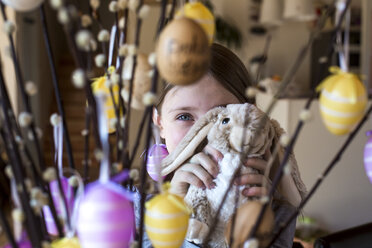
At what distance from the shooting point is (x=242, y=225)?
0.31m

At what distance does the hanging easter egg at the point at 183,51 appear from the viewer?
26 cm

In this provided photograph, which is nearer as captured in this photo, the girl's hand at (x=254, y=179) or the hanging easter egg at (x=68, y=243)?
the hanging easter egg at (x=68, y=243)

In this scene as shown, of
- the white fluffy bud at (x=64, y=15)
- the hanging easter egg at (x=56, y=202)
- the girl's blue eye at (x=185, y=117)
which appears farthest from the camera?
the girl's blue eye at (x=185, y=117)

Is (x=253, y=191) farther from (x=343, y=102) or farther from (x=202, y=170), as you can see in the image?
(x=343, y=102)

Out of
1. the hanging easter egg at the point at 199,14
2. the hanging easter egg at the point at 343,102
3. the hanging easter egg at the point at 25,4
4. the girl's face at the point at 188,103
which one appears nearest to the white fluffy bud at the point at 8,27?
the hanging easter egg at the point at 25,4

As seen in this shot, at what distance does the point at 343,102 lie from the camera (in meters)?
0.28

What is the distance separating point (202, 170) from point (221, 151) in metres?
0.04

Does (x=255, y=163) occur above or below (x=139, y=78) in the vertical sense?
below

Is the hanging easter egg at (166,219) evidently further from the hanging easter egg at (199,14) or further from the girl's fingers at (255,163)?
the girl's fingers at (255,163)

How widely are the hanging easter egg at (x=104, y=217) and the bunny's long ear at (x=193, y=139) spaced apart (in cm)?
31

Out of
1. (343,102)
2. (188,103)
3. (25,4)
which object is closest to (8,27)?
(25,4)

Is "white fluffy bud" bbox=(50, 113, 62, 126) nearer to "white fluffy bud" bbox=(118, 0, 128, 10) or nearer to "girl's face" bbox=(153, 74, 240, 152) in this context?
"white fluffy bud" bbox=(118, 0, 128, 10)

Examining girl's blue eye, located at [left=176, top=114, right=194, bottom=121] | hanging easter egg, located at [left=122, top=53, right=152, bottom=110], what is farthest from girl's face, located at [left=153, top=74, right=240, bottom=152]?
hanging easter egg, located at [left=122, top=53, right=152, bottom=110]

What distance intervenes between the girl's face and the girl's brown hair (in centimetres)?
2
